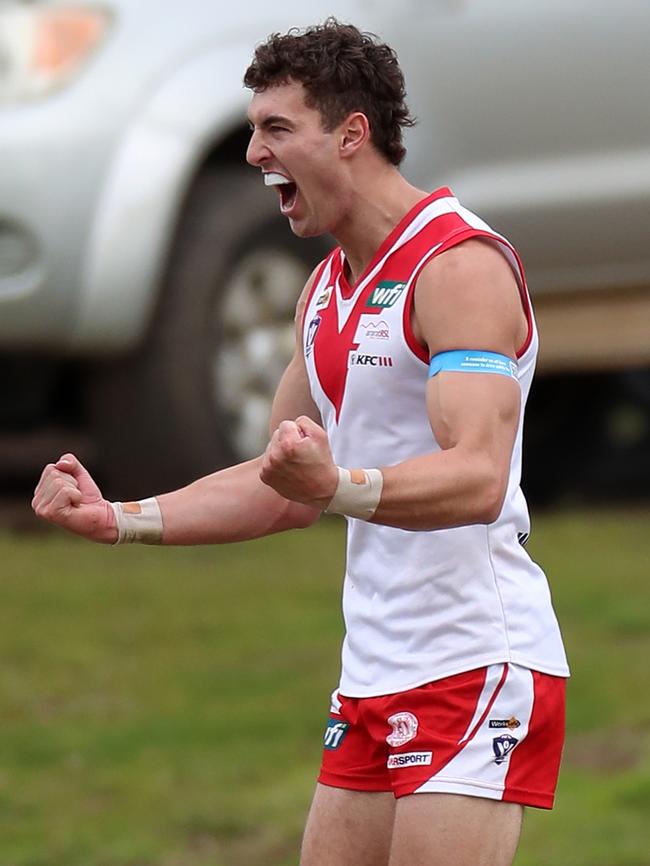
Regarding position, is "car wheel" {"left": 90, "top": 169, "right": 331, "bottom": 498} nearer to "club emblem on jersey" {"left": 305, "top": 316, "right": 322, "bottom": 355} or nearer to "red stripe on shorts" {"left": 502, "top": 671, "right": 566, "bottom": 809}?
"club emblem on jersey" {"left": 305, "top": 316, "right": 322, "bottom": 355}

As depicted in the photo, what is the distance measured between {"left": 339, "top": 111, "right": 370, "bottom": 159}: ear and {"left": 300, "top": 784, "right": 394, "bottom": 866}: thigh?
1.09m

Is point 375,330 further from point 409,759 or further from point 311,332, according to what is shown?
point 409,759

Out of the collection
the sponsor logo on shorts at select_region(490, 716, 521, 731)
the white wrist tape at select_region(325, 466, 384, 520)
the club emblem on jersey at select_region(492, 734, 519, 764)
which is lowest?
the club emblem on jersey at select_region(492, 734, 519, 764)

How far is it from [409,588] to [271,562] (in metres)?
4.52

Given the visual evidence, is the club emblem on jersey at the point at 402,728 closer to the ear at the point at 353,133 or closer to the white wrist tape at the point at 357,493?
the white wrist tape at the point at 357,493

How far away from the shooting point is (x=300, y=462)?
134 inches

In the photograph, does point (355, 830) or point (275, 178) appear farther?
point (355, 830)

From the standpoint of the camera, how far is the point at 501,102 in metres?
8.66

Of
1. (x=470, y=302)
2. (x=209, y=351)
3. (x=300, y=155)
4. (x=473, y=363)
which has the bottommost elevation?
(x=473, y=363)

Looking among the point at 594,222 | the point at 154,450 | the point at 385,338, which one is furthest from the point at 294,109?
the point at 594,222

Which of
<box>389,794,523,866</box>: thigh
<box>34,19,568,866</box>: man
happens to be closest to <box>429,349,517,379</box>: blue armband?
<box>34,19,568,866</box>: man

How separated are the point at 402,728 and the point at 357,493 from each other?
54cm

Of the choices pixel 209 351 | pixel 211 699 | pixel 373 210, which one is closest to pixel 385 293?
pixel 373 210

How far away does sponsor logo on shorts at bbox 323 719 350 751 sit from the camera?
4027mm
